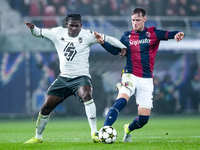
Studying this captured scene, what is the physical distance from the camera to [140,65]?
7664mm

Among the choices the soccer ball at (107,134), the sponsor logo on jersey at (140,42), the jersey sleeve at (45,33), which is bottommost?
the soccer ball at (107,134)

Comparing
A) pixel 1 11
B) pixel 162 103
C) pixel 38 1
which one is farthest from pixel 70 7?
pixel 162 103

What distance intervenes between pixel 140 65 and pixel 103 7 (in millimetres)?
11524

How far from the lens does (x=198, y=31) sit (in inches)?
719

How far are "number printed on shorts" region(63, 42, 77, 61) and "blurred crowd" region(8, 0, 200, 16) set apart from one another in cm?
1074

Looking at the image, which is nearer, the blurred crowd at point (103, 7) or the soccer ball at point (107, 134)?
the soccer ball at point (107, 134)

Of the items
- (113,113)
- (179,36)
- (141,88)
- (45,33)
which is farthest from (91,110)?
(179,36)

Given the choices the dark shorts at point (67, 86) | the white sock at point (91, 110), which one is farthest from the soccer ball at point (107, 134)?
the dark shorts at point (67, 86)

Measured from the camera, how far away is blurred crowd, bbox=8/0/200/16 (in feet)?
59.9

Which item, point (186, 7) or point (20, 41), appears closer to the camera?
point (20, 41)

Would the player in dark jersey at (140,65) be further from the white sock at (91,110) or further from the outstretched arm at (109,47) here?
the white sock at (91,110)

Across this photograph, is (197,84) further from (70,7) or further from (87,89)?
(87,89)

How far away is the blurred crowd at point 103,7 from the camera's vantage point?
59.9 feet

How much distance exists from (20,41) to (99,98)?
11.2 feet
